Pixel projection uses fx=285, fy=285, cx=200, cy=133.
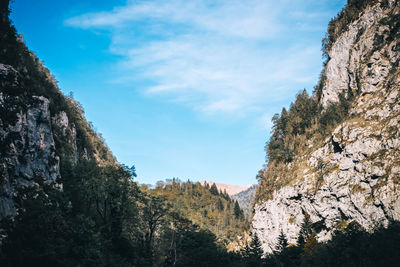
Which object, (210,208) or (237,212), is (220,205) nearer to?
(210,208)

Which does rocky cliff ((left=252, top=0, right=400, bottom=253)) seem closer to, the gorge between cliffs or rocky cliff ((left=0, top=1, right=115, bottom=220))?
the gorge between cliffs

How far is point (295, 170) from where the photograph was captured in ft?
258

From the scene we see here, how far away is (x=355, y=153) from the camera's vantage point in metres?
55.6

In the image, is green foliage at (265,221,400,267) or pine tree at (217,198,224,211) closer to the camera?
green foliage at (265,221,400,267)

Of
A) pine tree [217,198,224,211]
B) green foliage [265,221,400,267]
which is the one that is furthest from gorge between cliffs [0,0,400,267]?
pine tree [217,198,224,211]

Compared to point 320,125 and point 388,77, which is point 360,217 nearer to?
point 388,77

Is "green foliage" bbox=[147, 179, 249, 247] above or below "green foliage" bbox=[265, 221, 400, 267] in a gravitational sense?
above

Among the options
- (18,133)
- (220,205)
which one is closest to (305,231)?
(18,133)

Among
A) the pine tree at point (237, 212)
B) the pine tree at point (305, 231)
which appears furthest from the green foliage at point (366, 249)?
the pine tree at point (237, 212)

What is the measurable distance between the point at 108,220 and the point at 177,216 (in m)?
14.2

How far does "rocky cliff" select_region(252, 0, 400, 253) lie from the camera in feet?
159

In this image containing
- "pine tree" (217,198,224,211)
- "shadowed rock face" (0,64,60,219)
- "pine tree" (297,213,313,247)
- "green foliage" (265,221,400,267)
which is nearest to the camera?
"green foliage" (265,221,400,267)

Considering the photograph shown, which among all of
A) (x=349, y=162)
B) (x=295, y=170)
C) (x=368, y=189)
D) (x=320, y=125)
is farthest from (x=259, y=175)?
(x=368, y=189)

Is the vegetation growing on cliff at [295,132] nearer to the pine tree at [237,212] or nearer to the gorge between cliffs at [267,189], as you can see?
the gorge between cliffs at [267,189]
